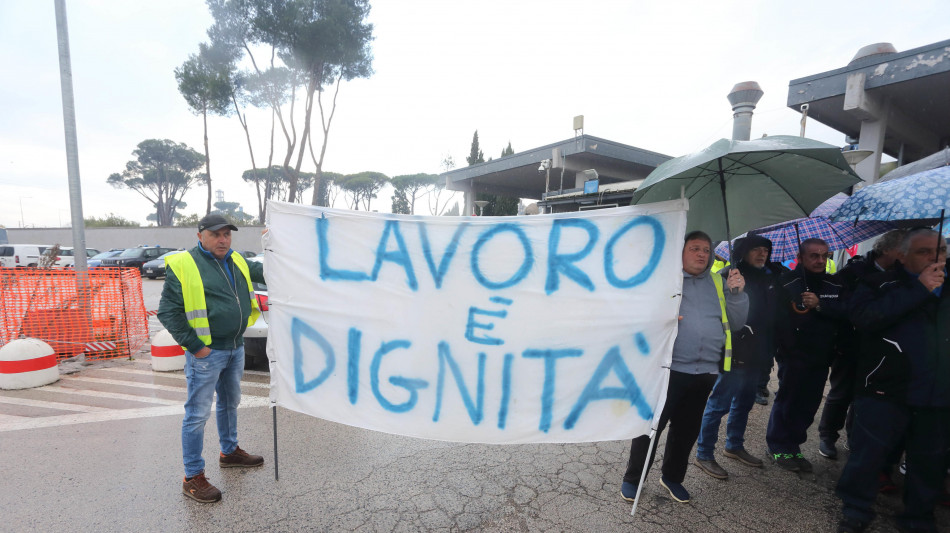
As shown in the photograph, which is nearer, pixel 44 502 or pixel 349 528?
pixel 349 528

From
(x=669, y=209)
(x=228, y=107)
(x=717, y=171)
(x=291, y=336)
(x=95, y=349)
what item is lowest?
(x=95, y=349)

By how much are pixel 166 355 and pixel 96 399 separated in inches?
41.0

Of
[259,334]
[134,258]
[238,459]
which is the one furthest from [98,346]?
[134,258]

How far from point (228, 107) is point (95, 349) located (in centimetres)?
2183

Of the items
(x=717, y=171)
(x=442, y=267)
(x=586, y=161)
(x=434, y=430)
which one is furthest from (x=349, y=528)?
(x=586, y=161)

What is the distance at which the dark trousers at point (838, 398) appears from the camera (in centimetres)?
330

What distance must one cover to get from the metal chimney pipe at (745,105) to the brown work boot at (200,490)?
9.54 metres

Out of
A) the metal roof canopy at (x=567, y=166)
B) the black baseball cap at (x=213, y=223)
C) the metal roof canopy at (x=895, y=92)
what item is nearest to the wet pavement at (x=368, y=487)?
the black baseball cap at (x=213, y=223)

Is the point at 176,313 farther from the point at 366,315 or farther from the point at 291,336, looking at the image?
the point at 366,315

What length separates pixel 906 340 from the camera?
235cm

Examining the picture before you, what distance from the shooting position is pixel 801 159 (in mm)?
2521

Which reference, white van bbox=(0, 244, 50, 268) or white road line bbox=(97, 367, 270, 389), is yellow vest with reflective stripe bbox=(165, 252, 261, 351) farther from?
white van bbox=(0, 244, 50, 268)

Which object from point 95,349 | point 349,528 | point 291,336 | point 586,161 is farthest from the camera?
point 586,161

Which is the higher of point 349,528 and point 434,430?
point 434,430
